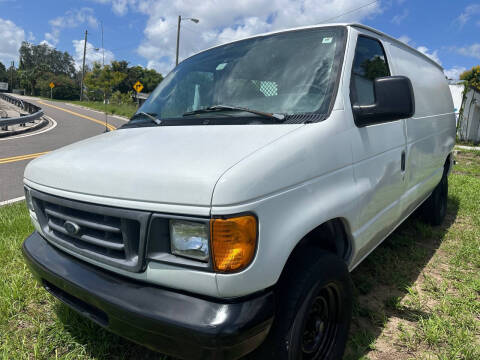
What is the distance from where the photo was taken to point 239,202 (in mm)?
1383

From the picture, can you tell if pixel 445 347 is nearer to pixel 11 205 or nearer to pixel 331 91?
pixel 331 91

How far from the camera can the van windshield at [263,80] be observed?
2094 mm

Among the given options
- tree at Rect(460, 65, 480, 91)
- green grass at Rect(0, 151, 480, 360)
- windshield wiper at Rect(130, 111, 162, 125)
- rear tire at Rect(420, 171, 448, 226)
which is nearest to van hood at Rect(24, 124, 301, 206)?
windshield wiper at Rect(130, 111, 162, 125)

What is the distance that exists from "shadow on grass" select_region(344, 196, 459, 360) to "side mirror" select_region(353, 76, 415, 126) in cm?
147

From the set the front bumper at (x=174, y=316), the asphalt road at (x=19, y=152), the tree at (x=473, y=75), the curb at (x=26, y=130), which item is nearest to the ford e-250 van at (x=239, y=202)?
the front bumper at (x=174, y=316)

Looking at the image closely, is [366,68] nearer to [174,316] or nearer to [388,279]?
[388,279]

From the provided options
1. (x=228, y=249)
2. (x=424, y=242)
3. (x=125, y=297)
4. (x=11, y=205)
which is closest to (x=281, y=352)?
(x=228, y=249)

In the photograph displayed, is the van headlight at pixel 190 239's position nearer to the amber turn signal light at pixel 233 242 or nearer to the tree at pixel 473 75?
the amber turn signal light at pixel 233 242

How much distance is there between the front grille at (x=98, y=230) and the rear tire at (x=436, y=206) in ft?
13.3

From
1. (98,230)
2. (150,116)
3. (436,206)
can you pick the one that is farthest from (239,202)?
(436,206)

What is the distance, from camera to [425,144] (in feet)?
10.8

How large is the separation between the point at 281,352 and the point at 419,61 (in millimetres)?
3421

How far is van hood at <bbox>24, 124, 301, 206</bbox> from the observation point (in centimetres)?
144

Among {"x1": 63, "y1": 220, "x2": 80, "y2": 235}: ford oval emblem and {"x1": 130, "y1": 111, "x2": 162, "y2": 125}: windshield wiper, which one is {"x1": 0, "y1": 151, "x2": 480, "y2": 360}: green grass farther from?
{"x1": 130, "y1": 111, "x2": 162, "y2": 125}: windshield wiper
